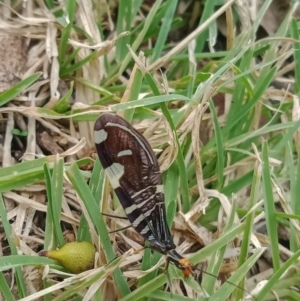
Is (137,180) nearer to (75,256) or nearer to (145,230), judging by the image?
(145,230)

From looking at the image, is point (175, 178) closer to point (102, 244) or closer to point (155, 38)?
point (102, 244)

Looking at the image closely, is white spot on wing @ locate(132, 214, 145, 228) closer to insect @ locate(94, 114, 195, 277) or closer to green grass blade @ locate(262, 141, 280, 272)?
insect @ locate(94, 114, 195, 277)

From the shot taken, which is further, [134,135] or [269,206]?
[269,206]

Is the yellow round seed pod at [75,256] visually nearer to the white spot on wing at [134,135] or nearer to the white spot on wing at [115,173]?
the white spot on wing at [115,173]

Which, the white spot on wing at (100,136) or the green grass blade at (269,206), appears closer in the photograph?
the white spot on wing at (100,136)

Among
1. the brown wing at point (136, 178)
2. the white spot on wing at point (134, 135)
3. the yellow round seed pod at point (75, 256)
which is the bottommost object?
the yellow round seed pod at point (75, 256)

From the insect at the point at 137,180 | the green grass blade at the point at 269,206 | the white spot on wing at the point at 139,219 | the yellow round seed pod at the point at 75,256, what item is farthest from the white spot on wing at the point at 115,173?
the green grass blade at the point at 269,206

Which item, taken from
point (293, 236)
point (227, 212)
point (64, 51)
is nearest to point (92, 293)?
point (227, 212)

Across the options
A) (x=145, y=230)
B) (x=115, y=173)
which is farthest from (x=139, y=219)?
(x=115, y=173)
